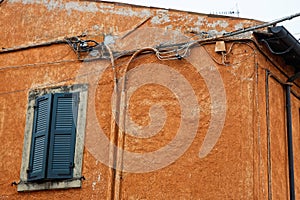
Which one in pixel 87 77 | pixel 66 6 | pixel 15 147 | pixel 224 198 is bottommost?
pixel 224 198

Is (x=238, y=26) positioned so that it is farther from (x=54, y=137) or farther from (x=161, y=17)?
(x=54, y=137)

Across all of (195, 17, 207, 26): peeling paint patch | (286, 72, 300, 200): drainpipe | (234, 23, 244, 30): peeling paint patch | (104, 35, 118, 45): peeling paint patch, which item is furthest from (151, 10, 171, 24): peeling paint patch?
(286, 72, 300, 200): drainpipe

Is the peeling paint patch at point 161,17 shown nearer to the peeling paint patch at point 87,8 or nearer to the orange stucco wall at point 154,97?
the orange stucco wall at point 154,97

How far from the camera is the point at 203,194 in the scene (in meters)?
10.8

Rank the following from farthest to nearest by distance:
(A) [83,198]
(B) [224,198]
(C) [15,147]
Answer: (C) [15,147] < (A) [83,198] < (B) [224,198]

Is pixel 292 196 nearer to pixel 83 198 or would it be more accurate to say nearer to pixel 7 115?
pixel 83 198

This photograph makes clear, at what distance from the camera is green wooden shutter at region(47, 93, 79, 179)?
11680mm

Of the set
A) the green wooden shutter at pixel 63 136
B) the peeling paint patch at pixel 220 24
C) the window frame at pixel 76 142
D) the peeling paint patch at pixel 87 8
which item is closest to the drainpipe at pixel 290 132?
the peeling paint patch at pixel 220 24

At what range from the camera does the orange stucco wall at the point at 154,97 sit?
10891 millimetres

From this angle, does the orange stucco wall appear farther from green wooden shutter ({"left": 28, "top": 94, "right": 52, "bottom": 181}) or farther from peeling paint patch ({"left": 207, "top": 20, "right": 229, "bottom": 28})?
green wooden shutter ({"left": 28, "top": 94, "right": 52, "bottom": 181})

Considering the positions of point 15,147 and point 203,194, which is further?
point 15,147

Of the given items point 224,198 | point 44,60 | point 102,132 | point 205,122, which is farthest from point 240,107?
point 44,60

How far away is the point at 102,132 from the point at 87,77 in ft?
3.25

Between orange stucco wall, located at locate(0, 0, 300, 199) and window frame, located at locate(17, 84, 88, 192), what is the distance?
3.7 inches
